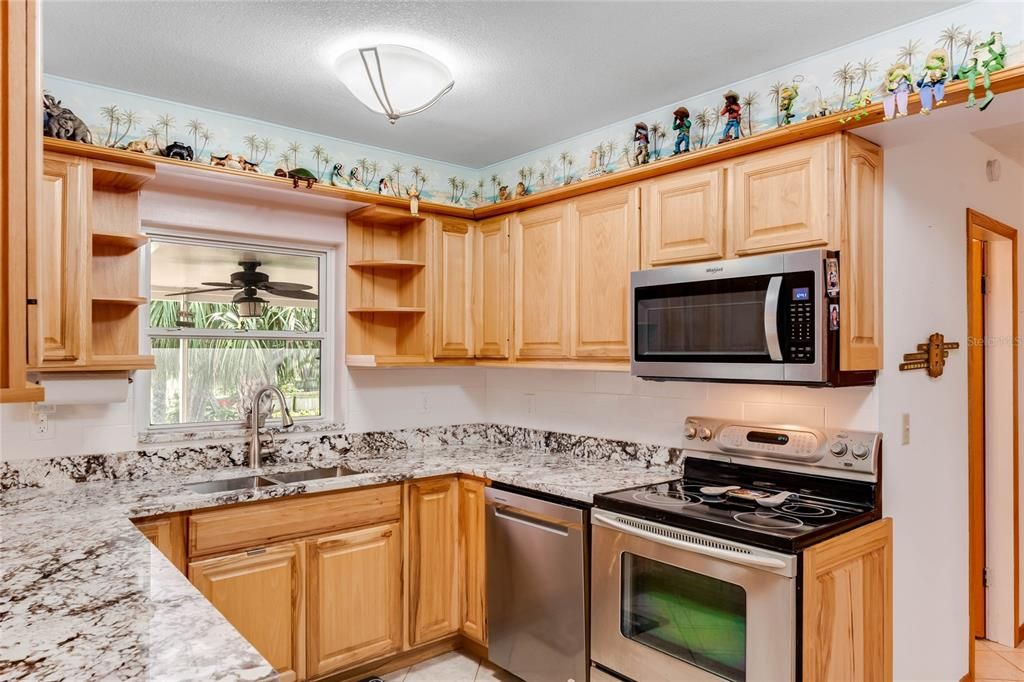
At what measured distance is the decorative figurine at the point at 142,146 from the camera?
2.63m

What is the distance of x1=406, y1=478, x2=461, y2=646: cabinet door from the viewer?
2959mm

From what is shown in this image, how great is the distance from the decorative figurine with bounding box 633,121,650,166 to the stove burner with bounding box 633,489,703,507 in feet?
4.77

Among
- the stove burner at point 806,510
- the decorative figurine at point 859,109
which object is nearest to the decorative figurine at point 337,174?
the decorative figurine at point 859,109

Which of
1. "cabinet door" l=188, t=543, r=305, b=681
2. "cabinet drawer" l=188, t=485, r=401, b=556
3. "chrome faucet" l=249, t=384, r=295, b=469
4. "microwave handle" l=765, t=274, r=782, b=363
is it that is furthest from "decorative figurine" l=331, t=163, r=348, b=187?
"microwave handle" l=765, t=274, r=782, b=363

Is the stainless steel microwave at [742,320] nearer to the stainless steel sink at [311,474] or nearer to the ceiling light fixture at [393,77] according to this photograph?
the ceiling light fixture at [393,77]

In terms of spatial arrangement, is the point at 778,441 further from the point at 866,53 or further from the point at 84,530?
the point at 84,530

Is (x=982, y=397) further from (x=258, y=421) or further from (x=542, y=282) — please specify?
(x=258, y=421)

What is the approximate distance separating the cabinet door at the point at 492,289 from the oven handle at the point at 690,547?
1.23 metres

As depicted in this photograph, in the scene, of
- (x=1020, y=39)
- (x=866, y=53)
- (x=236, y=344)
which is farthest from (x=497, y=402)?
(x=1020, y=39)

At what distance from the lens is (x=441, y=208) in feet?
11.2

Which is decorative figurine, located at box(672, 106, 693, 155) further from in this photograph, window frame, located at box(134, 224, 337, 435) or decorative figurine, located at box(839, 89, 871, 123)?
window frame, located at box(134, 224, 337, 435)

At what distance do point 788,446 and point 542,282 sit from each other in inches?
53.8

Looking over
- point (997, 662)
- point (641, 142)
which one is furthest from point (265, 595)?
point (997, 662)

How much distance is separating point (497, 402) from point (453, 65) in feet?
6.77
